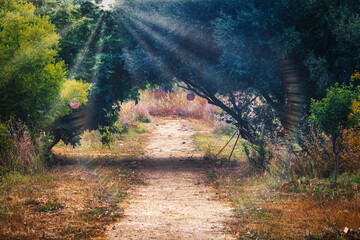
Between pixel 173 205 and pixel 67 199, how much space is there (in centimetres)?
190

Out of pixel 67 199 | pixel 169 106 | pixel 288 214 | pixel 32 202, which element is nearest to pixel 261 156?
pixel 288 214

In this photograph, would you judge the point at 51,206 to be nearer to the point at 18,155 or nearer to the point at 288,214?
the point at 18,155

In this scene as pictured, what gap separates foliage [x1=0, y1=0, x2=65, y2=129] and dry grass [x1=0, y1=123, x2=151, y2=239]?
69.1 inches

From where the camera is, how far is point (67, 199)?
20.9 ft

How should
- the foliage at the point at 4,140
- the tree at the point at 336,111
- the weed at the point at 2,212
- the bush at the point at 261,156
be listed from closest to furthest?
the weed at the point at 2,212
the tree at the point at 336,111
the foliage at the point at 4,140
the bush at the point at 261,156

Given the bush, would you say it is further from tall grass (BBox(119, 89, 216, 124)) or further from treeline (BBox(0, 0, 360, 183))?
tall grass (BBox(119, 89, 216, 124))

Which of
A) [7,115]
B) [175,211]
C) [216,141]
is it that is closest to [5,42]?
[7,115]

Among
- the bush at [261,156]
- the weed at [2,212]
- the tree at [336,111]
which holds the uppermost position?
the tree at [336,111]

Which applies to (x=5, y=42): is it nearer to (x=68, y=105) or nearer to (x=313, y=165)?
(x=68, y=105)

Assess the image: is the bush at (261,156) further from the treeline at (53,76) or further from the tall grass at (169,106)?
the tall grass at (169,106)

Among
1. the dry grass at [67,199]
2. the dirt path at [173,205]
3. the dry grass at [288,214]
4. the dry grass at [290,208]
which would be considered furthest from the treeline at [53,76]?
the dry grass at [288,214]

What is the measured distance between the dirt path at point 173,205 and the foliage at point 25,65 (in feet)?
10.5

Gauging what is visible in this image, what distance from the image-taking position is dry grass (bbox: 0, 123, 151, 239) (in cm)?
497

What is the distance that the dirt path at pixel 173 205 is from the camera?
5023 millimetres
